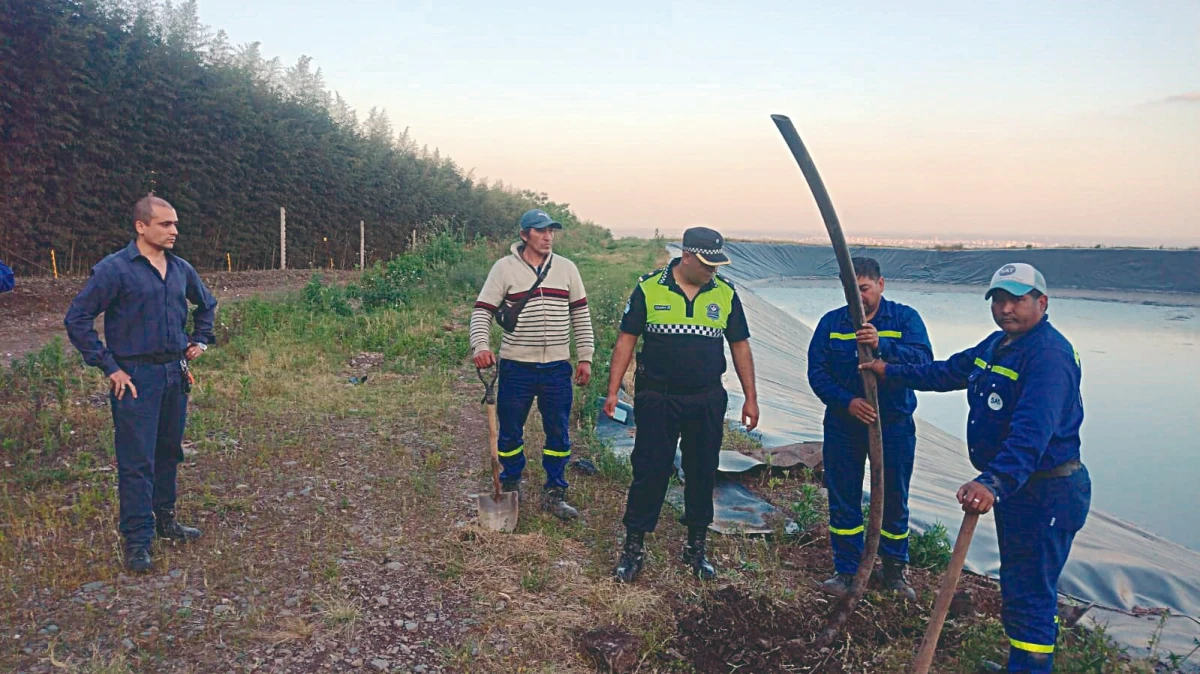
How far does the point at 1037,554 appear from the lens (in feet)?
8.75

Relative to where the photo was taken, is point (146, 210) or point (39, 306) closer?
point (146, 210)

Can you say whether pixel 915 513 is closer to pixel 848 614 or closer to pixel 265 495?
pixel 848 614

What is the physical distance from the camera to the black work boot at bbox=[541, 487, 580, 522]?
4305 mm

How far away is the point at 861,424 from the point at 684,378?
0.86m

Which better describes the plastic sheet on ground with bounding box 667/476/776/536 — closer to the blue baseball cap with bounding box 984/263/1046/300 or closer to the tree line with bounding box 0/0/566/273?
the blue baseball cap with bounding box 984/263/1046/300

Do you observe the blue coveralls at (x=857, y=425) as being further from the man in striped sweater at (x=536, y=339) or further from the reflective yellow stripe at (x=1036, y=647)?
the man in striped sweater at (x=536, y=339)

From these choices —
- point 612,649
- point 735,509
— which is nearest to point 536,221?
point 735,509

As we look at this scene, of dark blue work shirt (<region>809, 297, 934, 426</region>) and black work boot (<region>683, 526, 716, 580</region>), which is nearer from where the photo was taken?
dark blue work shirt (<region>809, 297, 934, 426</region>)

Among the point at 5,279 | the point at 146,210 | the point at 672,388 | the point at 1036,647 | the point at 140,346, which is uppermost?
the point at 146,210

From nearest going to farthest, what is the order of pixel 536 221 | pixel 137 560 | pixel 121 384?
pixel 121 384 → pixel 137 560 → pixel 536 221

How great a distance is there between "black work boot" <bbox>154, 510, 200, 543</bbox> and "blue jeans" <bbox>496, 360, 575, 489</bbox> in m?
1.67

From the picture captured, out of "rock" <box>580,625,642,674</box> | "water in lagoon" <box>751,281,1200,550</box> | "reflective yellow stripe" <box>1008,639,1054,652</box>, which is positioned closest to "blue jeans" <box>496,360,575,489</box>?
"rock" <box>580,625,642,674</box>

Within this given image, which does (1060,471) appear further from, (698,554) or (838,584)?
(698,554)

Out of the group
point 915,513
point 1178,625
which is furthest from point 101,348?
point 1178,625
